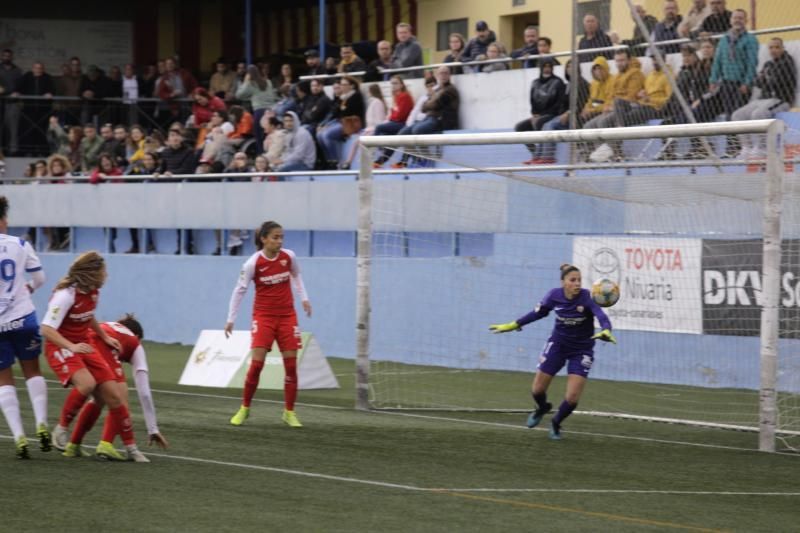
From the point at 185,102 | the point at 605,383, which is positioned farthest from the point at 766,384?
the point at 185,102

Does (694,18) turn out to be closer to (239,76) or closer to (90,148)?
(239,76)

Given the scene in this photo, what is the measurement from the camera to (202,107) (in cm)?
2859

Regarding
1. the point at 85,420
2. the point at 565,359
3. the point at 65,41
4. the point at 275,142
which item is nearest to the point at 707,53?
the point at 565,359

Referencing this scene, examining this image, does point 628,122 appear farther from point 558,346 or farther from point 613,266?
point 558,346

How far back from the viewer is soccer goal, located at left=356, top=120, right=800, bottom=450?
1484 cm

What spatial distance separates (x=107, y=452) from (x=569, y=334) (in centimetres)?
467

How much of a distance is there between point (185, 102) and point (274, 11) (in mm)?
7434

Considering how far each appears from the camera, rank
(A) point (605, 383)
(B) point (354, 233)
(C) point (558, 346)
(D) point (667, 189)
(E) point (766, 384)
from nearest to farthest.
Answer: (E) point (766, 384) → (C) point (558, 346) → (D) point (667, 189) → (A) point (605, 383) → (B) point (354, 233)

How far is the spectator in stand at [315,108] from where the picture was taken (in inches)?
970

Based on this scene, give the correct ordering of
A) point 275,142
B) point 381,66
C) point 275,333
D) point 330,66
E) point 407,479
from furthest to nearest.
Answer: point 330,66, point 381,66, point 275,142, point 275,333, point 407,479

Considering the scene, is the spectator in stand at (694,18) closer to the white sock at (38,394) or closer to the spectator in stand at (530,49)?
the spectator in stand at (530,49)

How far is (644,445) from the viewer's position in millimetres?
12914

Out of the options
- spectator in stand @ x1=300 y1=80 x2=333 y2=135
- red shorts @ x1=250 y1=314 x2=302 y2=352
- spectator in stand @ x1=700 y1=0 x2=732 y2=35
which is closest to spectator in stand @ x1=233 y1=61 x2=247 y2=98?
spectator in stand @ x1=300 y1=80 x2=333 y2=135

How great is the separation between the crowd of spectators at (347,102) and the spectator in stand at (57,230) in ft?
0.09
